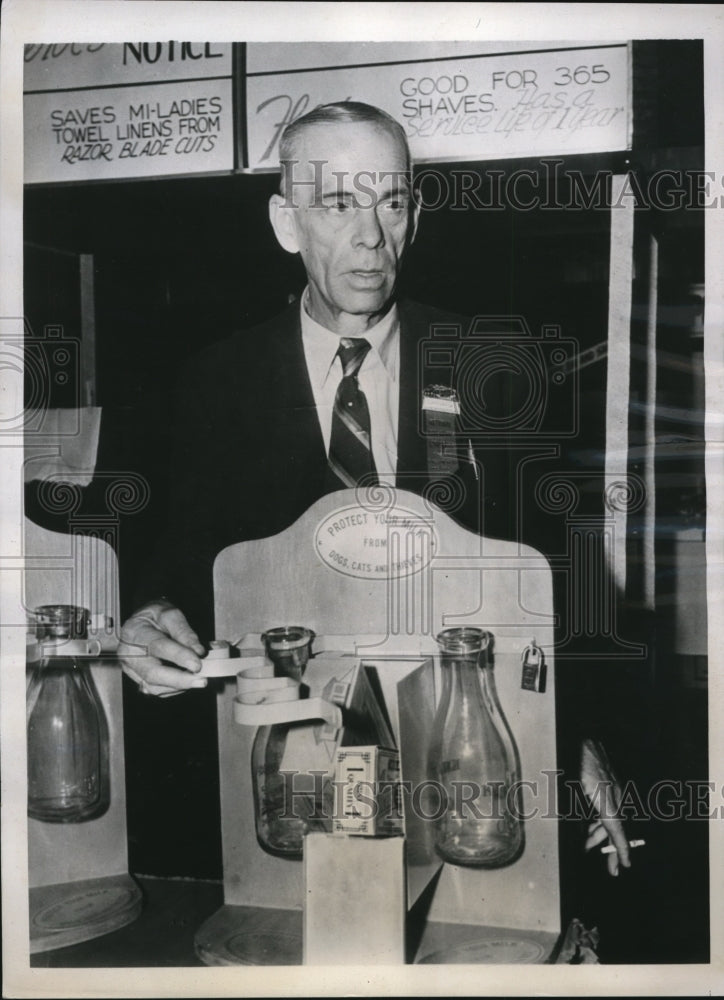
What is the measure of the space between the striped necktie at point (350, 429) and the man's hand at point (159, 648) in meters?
0.22

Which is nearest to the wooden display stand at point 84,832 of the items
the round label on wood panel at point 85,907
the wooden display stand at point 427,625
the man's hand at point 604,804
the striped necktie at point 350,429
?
the round label on wood panel at point 85,907

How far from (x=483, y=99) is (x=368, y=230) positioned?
183 millimetres

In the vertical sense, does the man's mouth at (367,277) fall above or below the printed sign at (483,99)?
below

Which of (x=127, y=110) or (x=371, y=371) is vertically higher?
(x=127, y=110)

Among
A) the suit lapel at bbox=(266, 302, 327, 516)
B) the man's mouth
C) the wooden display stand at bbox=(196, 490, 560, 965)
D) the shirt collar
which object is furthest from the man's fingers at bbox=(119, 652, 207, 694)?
the man's mouth

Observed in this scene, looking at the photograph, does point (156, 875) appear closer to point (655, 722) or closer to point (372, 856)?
point (372, 856)

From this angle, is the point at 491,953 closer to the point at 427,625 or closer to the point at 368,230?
the point at 427,625

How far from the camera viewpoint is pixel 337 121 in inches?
39.8

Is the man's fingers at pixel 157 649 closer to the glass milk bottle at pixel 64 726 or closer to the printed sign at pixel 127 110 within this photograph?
the glass milk bottle at pixel 64 726

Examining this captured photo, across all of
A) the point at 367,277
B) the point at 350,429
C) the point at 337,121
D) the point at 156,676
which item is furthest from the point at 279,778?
the point at 337,121

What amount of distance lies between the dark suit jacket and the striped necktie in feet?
0.06

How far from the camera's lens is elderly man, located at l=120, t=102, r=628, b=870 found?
101 cm

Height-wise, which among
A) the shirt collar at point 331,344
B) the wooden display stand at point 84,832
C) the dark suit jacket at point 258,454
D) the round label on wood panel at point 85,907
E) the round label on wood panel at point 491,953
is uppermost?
the shirt collar at point 331,344

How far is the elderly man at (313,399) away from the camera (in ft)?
3.32
